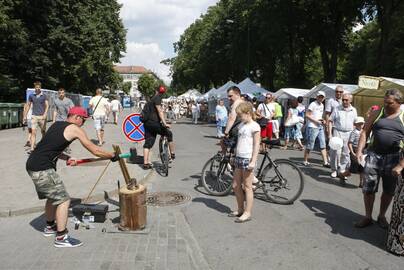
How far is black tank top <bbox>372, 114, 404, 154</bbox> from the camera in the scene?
5.38m

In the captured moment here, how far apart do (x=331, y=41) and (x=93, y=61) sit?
20.4 metres

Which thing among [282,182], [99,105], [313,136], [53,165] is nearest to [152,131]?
[282,182]

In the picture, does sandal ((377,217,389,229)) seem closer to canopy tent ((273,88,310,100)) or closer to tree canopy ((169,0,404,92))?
canopy tent ((273,88,310,100))

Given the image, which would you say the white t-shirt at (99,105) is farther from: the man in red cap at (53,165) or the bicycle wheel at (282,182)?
the man in red cap at (53,165)

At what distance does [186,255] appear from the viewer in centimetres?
466

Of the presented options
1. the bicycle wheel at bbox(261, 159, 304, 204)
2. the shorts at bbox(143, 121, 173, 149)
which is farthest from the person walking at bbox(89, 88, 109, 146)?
the bicycle wheel at bbox(261, 159, 304, 204)

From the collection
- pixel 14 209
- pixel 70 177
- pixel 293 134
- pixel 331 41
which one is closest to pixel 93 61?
pixel 331 41

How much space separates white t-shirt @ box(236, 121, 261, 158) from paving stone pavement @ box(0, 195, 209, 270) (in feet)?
4.11

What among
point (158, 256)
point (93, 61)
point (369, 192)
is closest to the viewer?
point (158, 256)

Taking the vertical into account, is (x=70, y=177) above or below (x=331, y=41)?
below

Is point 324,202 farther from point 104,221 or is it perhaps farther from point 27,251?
point 27,251

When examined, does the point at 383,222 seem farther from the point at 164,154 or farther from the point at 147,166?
the point at 147,166

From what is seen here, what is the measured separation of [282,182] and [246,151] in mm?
1347

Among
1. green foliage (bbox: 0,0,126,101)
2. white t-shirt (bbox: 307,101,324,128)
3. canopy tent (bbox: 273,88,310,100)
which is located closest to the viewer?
white t-shirt (bbox: 307,101,324,128)
